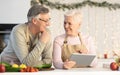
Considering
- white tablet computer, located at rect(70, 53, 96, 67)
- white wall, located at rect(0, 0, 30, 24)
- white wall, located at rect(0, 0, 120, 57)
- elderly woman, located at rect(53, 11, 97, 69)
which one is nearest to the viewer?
white tablet computer, located at rect(70, 53, 96, 67)

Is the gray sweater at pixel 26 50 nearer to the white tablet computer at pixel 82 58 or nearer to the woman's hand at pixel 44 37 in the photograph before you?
the woman's hand at pixel 44 37

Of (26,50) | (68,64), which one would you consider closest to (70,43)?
(68,64)

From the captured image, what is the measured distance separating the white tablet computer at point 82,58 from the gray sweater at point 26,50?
17 cm

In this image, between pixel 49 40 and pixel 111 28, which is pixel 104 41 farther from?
pixel 49 40

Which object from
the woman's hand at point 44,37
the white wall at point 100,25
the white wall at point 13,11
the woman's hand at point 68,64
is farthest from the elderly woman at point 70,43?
the white wall at point 100,25

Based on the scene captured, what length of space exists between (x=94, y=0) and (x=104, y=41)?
63cm

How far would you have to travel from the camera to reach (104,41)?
418cm

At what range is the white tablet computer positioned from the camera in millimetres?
1533

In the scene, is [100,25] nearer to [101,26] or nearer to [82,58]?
[101,26]

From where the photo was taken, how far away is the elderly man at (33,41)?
61.9 inches

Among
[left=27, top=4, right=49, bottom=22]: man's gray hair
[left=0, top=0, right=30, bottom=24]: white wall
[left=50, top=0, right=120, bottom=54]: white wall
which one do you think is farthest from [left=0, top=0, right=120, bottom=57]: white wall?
[left=27, top=4, right=49, bottom=22]: man's gray hair

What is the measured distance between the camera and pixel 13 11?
350cm

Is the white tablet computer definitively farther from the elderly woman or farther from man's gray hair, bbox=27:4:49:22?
man's gray hair, bbox=27:4:49:22

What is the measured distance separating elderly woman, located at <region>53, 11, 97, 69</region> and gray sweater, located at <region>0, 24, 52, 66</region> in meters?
0.06
